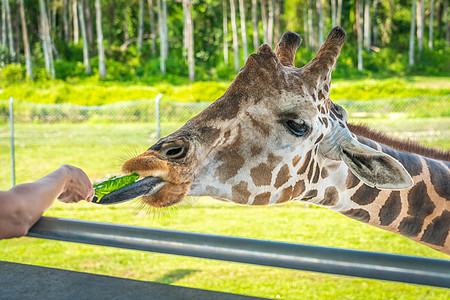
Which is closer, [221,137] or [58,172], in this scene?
[58,172]

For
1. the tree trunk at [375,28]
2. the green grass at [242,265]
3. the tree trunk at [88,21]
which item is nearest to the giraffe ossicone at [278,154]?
the green grass at [242,265]

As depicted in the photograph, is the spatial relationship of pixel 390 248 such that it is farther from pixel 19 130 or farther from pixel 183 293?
pixel 19 130

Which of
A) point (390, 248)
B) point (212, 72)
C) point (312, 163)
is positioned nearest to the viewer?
point (312, 163)

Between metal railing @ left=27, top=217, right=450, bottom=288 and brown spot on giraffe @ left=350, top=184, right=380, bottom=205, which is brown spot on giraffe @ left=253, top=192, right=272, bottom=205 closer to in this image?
metal railing @ left=27, top=217, right=450, bottom=288

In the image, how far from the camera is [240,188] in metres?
1.42

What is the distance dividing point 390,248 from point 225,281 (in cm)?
195

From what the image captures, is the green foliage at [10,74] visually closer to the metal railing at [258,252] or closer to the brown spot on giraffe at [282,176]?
the metal railing at [258,252]

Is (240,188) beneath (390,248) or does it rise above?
above

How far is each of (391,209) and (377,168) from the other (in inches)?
14.1

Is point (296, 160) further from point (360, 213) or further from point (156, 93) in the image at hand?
point (156, 93)

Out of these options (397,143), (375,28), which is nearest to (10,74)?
(397,143)

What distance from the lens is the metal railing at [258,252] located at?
1127 mm

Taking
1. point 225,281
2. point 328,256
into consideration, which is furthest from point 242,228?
point 328,256

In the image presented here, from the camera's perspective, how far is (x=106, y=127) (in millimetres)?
13430
